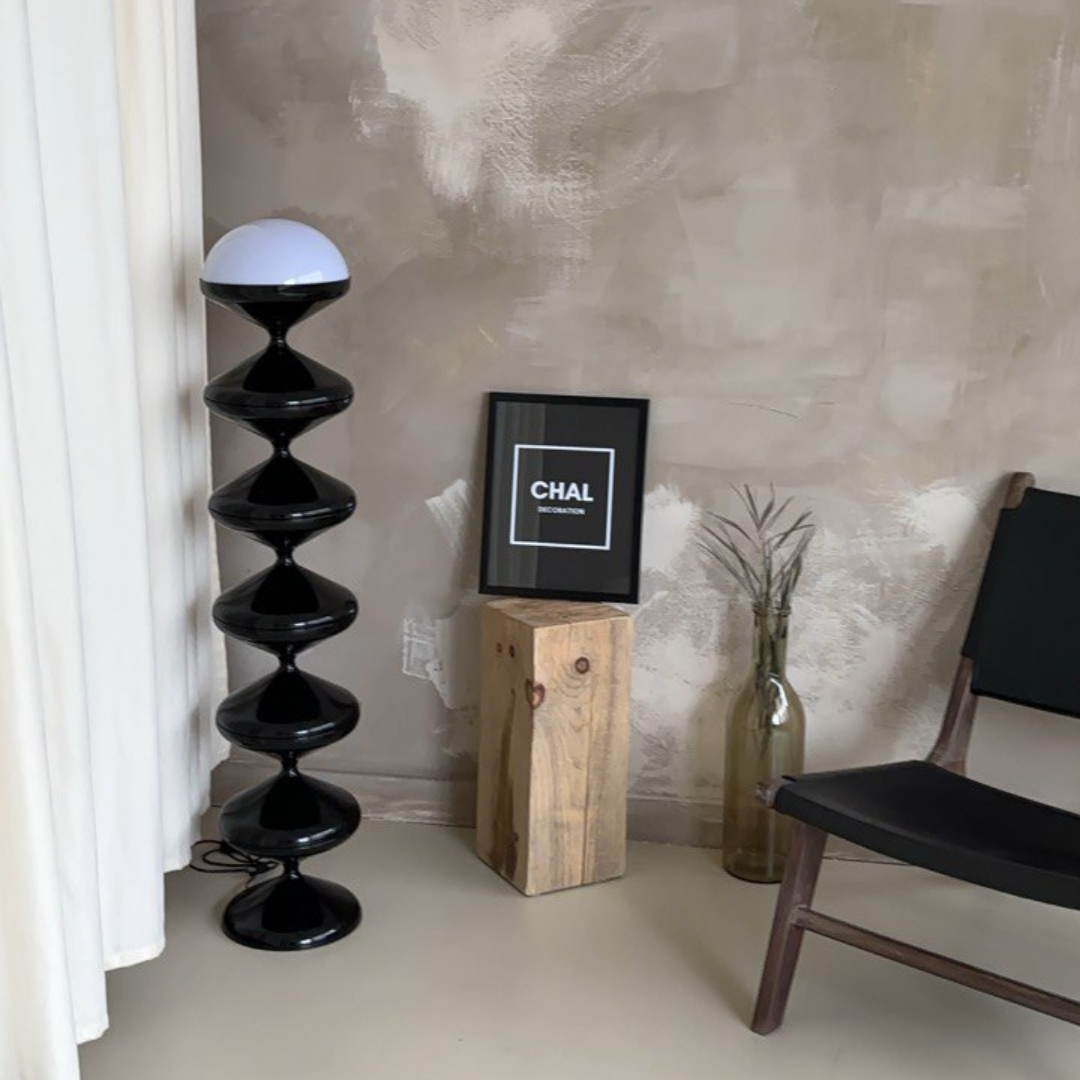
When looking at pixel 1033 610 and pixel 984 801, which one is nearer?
pixel 984 801

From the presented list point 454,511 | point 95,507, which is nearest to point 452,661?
point 454,511

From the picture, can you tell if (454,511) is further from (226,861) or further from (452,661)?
(226,861)

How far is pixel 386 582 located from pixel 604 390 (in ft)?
2.02

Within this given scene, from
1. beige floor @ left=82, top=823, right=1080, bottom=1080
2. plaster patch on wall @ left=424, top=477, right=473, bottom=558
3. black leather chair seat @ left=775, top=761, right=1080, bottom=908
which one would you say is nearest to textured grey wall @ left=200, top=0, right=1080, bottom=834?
plaster patch on wall @ left=424, top=477, right=473, bottom=558

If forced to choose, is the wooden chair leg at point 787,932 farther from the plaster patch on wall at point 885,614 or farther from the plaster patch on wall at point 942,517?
the plaster patch on wall at point 942,517

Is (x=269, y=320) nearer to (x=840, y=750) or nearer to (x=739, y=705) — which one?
(x=739, y=705)

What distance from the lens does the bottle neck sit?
3016 millimetres

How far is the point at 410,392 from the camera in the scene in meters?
3.19

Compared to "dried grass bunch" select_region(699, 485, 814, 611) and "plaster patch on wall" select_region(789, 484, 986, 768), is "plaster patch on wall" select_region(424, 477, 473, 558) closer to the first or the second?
"dried grass bunch" select_region(699, 485, 814, 611)

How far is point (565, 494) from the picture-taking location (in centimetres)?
316

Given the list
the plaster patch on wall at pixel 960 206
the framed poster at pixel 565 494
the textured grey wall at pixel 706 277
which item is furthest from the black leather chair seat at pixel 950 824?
the plaster patch on wall at pixel 960 206

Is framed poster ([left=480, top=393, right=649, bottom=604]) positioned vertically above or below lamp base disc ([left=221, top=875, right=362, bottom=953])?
above

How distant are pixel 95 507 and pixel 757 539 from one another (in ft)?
4.43

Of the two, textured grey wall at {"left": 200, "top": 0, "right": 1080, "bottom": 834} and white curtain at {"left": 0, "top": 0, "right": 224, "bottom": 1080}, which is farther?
textured grey wall at {"left": 200, "top": 0, "right": 1080, "bottom": 834}
